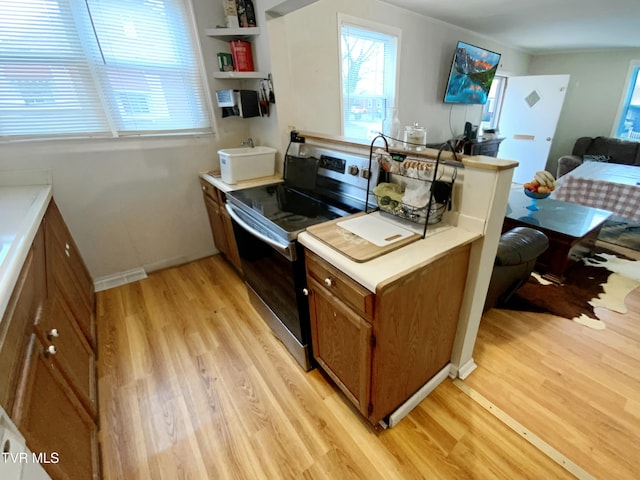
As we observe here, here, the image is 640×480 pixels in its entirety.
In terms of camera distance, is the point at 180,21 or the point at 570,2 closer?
the point at 180,21

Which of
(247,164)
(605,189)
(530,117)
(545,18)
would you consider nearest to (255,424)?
(247,164)

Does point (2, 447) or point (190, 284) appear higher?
point (2, 447)

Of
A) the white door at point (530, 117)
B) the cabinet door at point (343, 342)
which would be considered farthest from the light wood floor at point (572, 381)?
the white door at point (530, 117)

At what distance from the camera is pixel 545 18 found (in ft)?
10.6

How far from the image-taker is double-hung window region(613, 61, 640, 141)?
15.5 feet

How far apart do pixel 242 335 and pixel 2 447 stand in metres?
1.34

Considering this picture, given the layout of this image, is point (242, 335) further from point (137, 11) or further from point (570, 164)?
point (570, 164)

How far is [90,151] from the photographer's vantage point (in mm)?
2043

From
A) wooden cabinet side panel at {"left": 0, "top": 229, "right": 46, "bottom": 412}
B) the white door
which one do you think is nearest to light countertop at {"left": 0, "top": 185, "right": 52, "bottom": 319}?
wooden cabinet side panel at {"left": 0, "top": 229, "right": 46, "bottom": 412}

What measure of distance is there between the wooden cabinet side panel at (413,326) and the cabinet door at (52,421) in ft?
3.23

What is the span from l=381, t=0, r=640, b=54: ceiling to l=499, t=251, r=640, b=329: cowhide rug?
2.53 m

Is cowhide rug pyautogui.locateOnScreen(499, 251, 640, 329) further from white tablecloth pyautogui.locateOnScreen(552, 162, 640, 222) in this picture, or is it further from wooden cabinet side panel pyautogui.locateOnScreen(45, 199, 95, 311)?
wooden cabinet side panel pyautogui.locateOnScreen(45, 199, 95, 311)

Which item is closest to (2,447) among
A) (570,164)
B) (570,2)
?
(570,2)

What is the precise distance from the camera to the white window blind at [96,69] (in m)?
1.72
